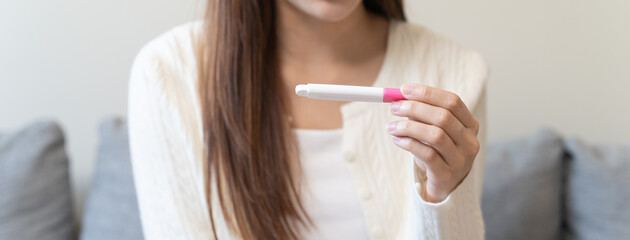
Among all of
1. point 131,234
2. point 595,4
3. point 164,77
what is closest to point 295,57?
point 164,77

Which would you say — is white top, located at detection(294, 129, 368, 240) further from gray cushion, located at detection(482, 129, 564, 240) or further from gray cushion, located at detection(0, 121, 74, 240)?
gray cushion, located at detection(0, 121, 74, 240)

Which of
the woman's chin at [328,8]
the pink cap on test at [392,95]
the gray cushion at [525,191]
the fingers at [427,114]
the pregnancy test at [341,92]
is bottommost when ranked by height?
the gray cushion at [525,191]

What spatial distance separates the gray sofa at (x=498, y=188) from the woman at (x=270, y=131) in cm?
33

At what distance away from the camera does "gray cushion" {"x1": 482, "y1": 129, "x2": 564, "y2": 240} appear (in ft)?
4.14

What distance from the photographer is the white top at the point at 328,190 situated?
0.93 m

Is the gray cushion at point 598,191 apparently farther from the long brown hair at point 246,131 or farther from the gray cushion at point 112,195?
the gray cushion at point 112,195

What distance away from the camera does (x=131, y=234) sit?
47.6 inches

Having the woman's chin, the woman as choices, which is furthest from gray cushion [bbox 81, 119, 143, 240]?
the woman's chin

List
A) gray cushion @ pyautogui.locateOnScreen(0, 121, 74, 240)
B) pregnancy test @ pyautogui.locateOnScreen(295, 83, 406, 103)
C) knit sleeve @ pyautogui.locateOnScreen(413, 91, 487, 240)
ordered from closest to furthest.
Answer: pregnancy test @ pyautogui.locateOnScreen(295, 83, 406, 103)
knit sleeve @ pyautogui.locateOnScreen(413, 91, 487, 240)
gray cushion @ pyautogui.locateOnScreen(0, 121, 74, 240)

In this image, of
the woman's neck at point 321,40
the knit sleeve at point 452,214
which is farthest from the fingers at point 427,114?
the woman's neck at point 321,40

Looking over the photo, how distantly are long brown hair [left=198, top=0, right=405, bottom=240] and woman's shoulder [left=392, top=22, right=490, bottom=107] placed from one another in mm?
221

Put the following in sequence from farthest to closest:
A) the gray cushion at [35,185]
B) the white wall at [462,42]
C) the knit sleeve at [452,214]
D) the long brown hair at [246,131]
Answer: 1. the white wall at [462,42]
2. the gray cushion at [35,185]
3. the long brown hair at [246,131]
4. the knit sleeve at [452,214]

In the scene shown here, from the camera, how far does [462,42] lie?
145cm

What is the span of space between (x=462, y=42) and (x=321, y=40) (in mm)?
561
